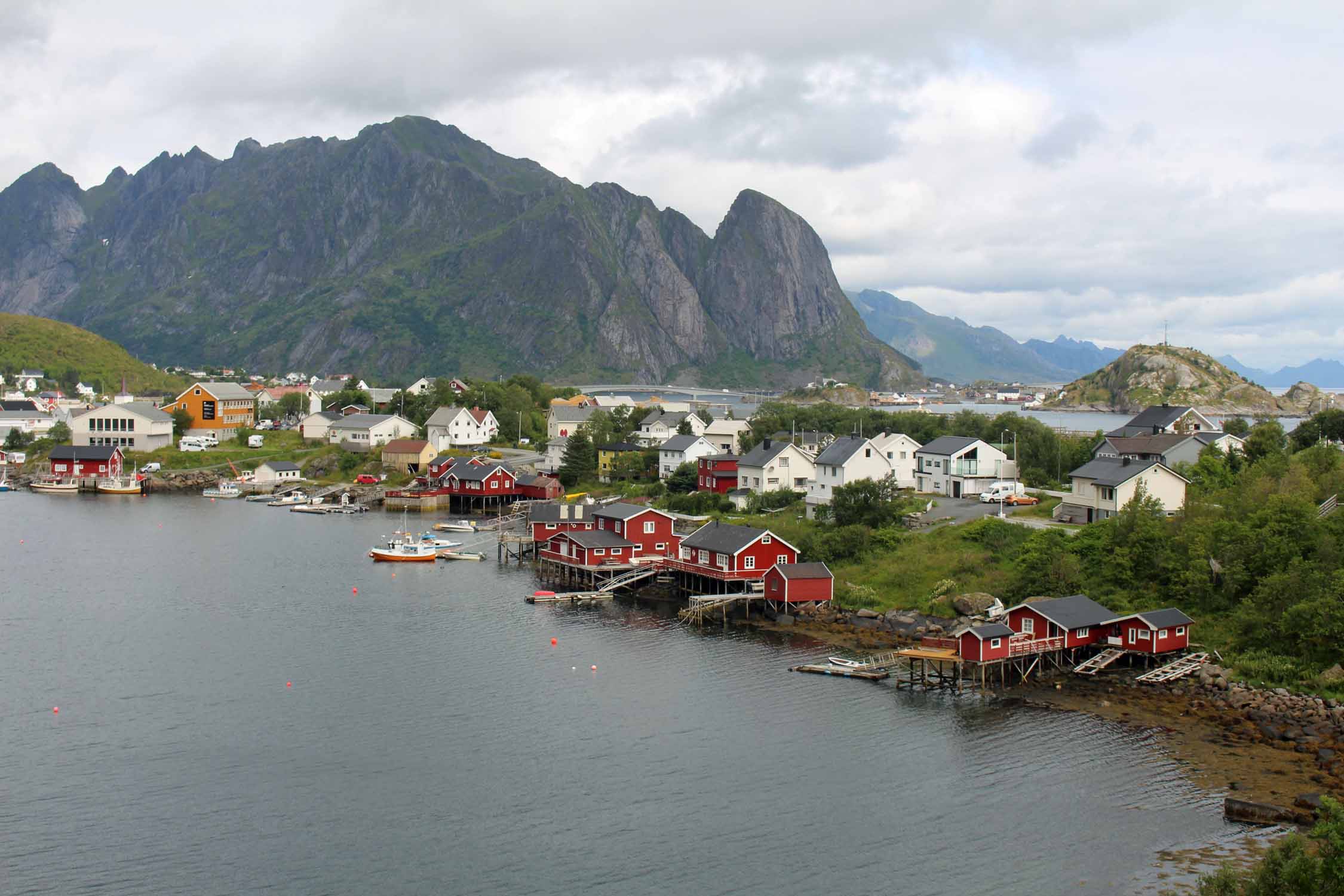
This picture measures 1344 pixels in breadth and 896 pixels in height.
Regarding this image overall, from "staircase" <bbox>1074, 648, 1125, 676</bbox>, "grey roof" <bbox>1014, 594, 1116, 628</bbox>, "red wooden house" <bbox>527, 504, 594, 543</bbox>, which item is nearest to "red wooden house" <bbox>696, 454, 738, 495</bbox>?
"red wooden house" <bbox>527, 504, 594, 543</bbox>

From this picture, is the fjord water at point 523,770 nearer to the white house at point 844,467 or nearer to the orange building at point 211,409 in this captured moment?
the white house at point 844,467

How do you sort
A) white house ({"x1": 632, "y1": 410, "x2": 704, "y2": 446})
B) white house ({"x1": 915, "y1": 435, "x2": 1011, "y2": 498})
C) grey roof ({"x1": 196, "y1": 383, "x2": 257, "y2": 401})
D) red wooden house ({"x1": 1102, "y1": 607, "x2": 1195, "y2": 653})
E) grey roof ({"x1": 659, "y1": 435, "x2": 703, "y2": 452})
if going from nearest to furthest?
red wooden house ({"x1": 1102, "y1": 607, "x2": 1195, "y2": 653})
white house ({"x1": 915, "y1": 435, "x2": 1011, "y2": 498})
grey roof ({"x1": 659, "y1": 435, "x2": 703, "y2": 452})
white house ({"x1": 632, "y1": 410, "x2": 704, "y2": 446})
grey roof ({"x1": 196, "y1": 383, "x2": 257, "y2": 401})

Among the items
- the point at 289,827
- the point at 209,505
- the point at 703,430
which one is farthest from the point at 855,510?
the point at 209,505

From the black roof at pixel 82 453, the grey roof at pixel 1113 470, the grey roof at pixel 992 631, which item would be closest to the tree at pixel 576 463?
the grey roof at pixel 1113 470

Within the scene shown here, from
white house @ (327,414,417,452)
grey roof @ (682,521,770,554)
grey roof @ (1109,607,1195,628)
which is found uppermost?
white house @ (327,414,417,452)

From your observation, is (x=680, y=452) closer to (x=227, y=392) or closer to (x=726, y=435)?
(x=726, y=435)

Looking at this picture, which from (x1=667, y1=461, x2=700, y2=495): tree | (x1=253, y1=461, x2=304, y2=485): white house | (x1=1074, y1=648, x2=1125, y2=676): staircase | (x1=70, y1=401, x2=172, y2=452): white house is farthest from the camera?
(x1=70, y1=401, x2=172, y2=452): white house

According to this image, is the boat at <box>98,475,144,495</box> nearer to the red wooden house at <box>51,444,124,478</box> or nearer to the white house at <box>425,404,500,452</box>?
the red wooden house at <box>51,444,124,478</box>

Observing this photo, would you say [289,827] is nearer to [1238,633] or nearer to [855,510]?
[1238,633]
